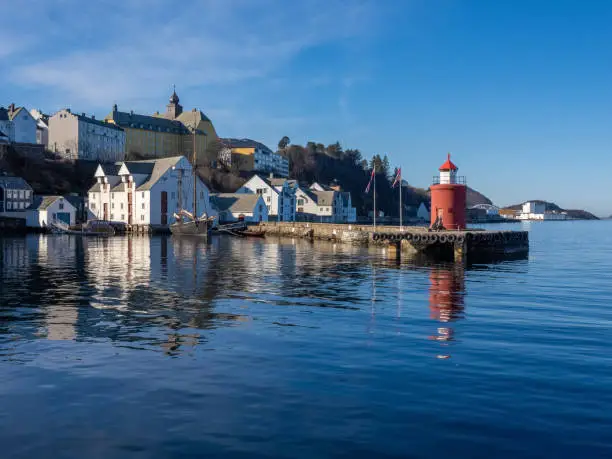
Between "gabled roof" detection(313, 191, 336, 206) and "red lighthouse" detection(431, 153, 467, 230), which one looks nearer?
"red lighthouse" detection(431, 153, 467, 230)

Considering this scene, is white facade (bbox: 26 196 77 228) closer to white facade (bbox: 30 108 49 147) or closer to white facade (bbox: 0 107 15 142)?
white facade (bbox: 0 107 15 142)

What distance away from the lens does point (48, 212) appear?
306ft

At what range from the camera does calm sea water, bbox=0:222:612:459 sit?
9641 mm

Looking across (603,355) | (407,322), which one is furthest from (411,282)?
(603,355)

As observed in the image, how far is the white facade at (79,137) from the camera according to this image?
12862 centimetres

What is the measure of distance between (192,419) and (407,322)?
35.6ft

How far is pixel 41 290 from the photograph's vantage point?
89.2 feet

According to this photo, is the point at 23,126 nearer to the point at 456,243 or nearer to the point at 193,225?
the point at 193,225

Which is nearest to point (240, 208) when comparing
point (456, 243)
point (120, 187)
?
point (120, 187)

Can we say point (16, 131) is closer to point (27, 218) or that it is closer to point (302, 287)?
point (27, 218)

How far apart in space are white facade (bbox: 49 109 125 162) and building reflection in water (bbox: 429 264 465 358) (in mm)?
110418

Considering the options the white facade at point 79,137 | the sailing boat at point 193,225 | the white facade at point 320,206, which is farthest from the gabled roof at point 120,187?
the white facade at point 320,206

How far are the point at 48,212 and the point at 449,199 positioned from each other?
67916mm

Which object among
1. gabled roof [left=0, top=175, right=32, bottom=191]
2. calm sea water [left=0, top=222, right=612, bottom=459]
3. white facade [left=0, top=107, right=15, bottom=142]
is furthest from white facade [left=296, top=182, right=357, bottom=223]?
calm sea water [left=0, top=222, right=612, bottom=459]
